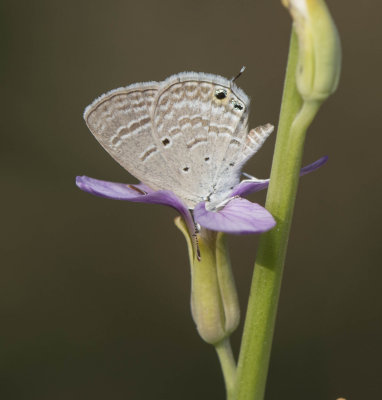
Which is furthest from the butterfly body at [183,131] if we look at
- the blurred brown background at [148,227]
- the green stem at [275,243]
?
the blurred brown background at [148,227]

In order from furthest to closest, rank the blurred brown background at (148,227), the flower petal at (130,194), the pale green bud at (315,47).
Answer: the blurred brown background at (148,227), the flower petal at (130,194), the pale green bud at (315,47)

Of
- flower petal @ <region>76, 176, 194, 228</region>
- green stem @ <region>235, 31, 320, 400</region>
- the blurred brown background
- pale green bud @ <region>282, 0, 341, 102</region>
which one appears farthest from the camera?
the blurred brown background

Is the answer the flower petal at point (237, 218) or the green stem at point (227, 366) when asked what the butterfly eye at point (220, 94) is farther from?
the green stem at point (227, 366)

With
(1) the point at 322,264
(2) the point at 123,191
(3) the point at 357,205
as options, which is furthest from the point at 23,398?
(2) the point at 123,191

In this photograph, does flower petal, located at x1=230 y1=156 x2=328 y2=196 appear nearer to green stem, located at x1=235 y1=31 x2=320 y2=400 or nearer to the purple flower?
the purple flower

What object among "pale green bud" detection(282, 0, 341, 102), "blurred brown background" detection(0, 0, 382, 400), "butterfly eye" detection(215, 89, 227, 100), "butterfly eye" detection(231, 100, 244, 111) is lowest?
"blurred brown background" detection(0, 0, 382, 400)

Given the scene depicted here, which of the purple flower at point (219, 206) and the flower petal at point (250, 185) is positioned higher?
the flower petal at point (250, 185)

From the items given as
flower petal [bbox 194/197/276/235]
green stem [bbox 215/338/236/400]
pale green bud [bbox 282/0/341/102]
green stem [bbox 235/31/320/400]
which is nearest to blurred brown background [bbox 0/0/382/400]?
green stem [bbox 215/338/236/400]
